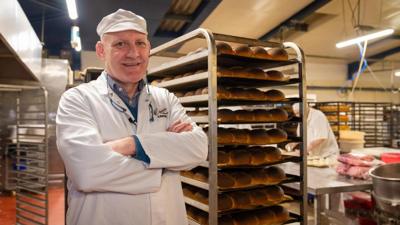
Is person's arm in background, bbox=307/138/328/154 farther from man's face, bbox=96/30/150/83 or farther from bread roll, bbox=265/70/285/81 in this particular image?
man's face, bbox=96/30/150/83

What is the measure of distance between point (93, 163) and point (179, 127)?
464 millimetres

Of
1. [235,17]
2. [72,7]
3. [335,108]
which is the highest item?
[235,17]

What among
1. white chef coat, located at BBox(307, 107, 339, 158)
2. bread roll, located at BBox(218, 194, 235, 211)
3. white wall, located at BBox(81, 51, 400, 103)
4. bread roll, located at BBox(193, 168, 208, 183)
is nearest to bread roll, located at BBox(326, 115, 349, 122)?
white chef coat, located at BBox(307, 107, 339, 158)

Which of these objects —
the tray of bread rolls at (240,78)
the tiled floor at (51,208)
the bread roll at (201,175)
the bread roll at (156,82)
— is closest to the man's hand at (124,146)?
the tray of bread rolls at (240,78)

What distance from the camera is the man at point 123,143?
128 cm

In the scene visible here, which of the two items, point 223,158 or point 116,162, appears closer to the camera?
point 116,162

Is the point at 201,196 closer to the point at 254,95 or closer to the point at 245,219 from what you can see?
the point at 245,219

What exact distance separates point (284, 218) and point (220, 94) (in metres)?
1.03

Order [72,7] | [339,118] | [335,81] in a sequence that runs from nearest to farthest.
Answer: [72,7] < [339,118] < [335,81]

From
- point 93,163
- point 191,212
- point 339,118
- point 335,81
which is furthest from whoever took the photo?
point 335,81

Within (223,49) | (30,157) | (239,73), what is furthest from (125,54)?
(30,157)

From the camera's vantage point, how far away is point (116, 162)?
1.28 meters

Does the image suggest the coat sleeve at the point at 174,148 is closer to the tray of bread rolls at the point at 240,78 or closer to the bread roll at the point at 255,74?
the tray of bread rolls at the point at 240,78

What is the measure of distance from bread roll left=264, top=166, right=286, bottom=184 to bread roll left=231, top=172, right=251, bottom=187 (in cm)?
16
